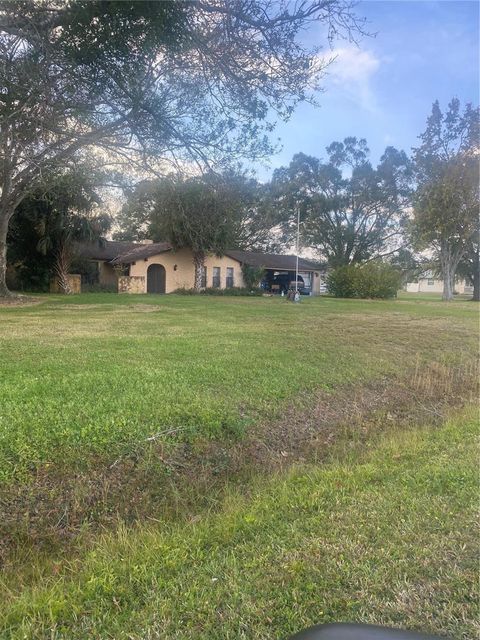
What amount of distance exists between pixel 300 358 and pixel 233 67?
5.01 meters

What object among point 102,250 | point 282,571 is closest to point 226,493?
point 282,571

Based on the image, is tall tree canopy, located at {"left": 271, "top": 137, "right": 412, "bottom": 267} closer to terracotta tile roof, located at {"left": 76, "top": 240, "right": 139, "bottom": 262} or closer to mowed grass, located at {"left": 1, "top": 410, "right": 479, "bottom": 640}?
terracotta tile roof, located at {"left": 76, "top": 240, "right": 139, "bottom": 262}

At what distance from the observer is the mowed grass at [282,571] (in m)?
2.26

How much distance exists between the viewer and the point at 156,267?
3291 cm

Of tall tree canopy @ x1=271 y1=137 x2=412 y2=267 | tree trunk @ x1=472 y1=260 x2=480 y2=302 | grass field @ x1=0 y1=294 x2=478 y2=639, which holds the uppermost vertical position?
tall tree canopy @ x1=271 y1=137 x2=412 y2=267

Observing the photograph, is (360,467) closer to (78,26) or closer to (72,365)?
(72,365)

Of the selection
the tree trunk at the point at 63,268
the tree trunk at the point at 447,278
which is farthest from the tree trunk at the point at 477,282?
the tree trunk at the point at 63,268

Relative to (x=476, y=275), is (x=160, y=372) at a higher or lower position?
lower

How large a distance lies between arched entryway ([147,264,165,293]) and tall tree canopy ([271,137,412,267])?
17818 millimetres

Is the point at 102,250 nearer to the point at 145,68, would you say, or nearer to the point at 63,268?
the point at 63,268

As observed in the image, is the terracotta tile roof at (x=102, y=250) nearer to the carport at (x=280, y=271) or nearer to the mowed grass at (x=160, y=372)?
the carport at (x=280, y=271)

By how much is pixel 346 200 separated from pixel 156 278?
22.4 m

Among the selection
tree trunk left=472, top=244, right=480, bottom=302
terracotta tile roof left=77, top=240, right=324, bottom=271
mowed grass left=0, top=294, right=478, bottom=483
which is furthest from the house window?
mowed grass left=0, top=294, right=478, bottom=483

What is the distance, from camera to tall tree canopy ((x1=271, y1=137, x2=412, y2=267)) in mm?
44719
